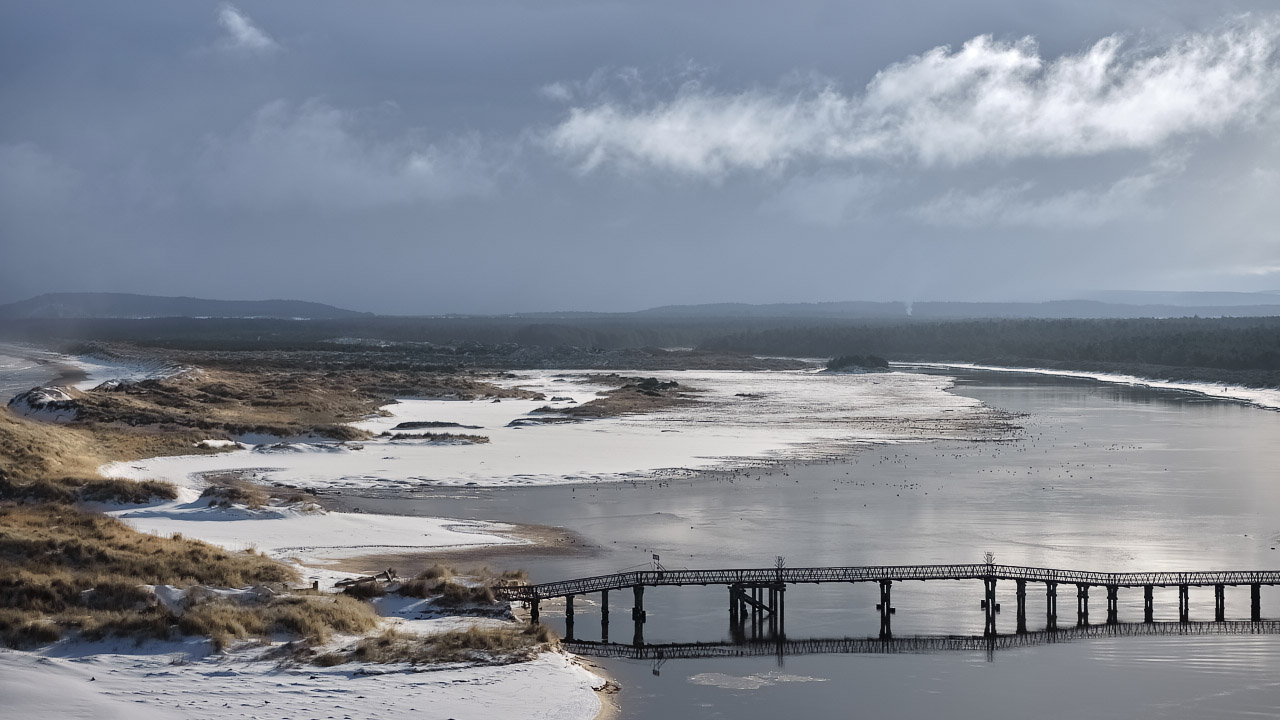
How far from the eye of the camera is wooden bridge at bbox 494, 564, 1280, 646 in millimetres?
28906

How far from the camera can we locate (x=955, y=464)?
56125 millimetres

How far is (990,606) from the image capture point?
2931 centimetres

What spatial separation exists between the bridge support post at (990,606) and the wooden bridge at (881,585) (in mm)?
23

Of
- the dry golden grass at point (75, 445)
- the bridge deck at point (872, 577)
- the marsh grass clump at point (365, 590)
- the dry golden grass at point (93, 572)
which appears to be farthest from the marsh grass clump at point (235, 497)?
the bridge deck at point (872, 577)

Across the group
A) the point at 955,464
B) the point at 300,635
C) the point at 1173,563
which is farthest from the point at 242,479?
the point at 1173,563

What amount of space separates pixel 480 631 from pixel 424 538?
11.6m

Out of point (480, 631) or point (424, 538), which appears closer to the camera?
point (480, 631)

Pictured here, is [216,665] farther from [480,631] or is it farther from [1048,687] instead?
[1048,687]

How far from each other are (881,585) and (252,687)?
14.4 metres

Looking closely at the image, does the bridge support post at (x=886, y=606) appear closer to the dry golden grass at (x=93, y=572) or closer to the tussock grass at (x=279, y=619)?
the tussock grass at (x=279, y=619)

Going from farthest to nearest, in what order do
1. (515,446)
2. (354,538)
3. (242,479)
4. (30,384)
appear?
(30,384)
(515,446)
(242,479)
(354,538)

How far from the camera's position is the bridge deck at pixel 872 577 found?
95.6ft

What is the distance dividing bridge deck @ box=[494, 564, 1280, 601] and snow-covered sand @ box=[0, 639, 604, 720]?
4.13 m

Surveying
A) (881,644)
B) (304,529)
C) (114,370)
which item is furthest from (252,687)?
(114,370)
